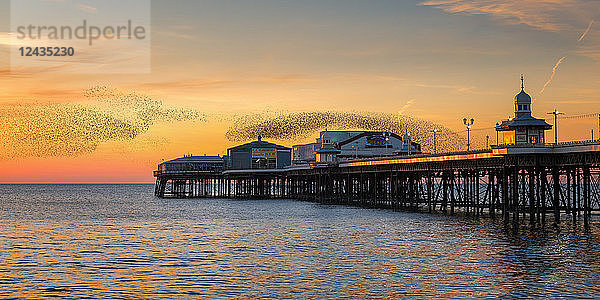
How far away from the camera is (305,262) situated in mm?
41938

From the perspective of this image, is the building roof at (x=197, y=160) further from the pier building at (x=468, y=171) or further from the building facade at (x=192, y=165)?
the pier building at (x=468, y=171)

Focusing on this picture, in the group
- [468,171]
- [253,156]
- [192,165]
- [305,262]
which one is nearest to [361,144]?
[253,156]

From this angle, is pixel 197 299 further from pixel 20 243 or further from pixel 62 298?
pixel 20 243

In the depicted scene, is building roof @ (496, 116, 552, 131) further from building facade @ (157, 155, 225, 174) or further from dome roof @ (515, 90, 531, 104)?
building facade @ (157, 155, 225, 174)

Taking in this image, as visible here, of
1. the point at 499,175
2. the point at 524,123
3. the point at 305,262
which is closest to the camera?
the point at 305,262

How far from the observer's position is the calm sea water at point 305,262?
1294 inches

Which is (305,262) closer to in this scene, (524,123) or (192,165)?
(524,123)

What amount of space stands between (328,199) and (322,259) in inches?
3449

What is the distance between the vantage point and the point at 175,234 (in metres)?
63.3

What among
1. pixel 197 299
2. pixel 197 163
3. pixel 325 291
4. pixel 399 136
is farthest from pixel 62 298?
pixel 197 163

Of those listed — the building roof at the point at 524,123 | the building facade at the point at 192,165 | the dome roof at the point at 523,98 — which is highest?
the dome roof at the point at 523,98

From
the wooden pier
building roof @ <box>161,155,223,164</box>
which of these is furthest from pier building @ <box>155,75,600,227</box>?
building roof @ <box>161,155,223,164</box>

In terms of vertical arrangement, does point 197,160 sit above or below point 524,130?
below

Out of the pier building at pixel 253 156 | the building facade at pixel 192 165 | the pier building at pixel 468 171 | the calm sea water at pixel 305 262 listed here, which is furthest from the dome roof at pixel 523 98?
the building facade at pixel 192 165
